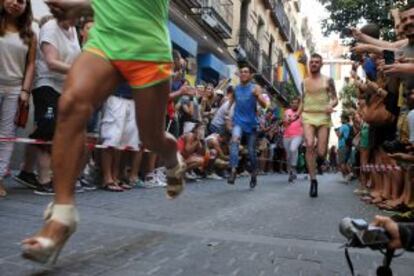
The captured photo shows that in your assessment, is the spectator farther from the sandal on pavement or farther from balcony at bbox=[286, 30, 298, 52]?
balcony at bbox=[286, 30, 298, 52]

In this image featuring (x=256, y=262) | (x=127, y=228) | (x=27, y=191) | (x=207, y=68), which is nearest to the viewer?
(x=256, y=262)

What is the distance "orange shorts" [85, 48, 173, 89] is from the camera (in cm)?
305

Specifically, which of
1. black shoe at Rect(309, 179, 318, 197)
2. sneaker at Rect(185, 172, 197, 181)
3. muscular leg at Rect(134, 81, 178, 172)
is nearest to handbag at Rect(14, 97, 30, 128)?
muscular leg at Rect(134, 81, 178, 172)

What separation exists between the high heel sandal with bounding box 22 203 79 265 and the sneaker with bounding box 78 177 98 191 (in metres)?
4.38

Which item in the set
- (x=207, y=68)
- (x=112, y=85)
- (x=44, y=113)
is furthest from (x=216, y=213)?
(x=207, y=68)

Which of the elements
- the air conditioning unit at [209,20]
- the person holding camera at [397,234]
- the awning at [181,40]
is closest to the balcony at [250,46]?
the air conditioning unit at [209,20]

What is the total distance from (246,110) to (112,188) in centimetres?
381

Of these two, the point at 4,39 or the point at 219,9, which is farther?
the point at 219,9

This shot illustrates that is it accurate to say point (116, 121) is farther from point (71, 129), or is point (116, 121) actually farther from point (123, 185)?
point (71, 129)

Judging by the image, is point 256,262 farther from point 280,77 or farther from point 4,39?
point 280,77

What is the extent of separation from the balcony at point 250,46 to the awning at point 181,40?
11.0 m

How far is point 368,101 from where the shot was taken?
8.55m

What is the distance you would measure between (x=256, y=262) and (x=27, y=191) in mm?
3513

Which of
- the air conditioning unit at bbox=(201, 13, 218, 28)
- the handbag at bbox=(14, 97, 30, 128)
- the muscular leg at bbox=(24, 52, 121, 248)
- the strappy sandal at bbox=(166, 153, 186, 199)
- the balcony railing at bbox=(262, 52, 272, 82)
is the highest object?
the balcony railing at bbox=(262, 52, 272, 82)
